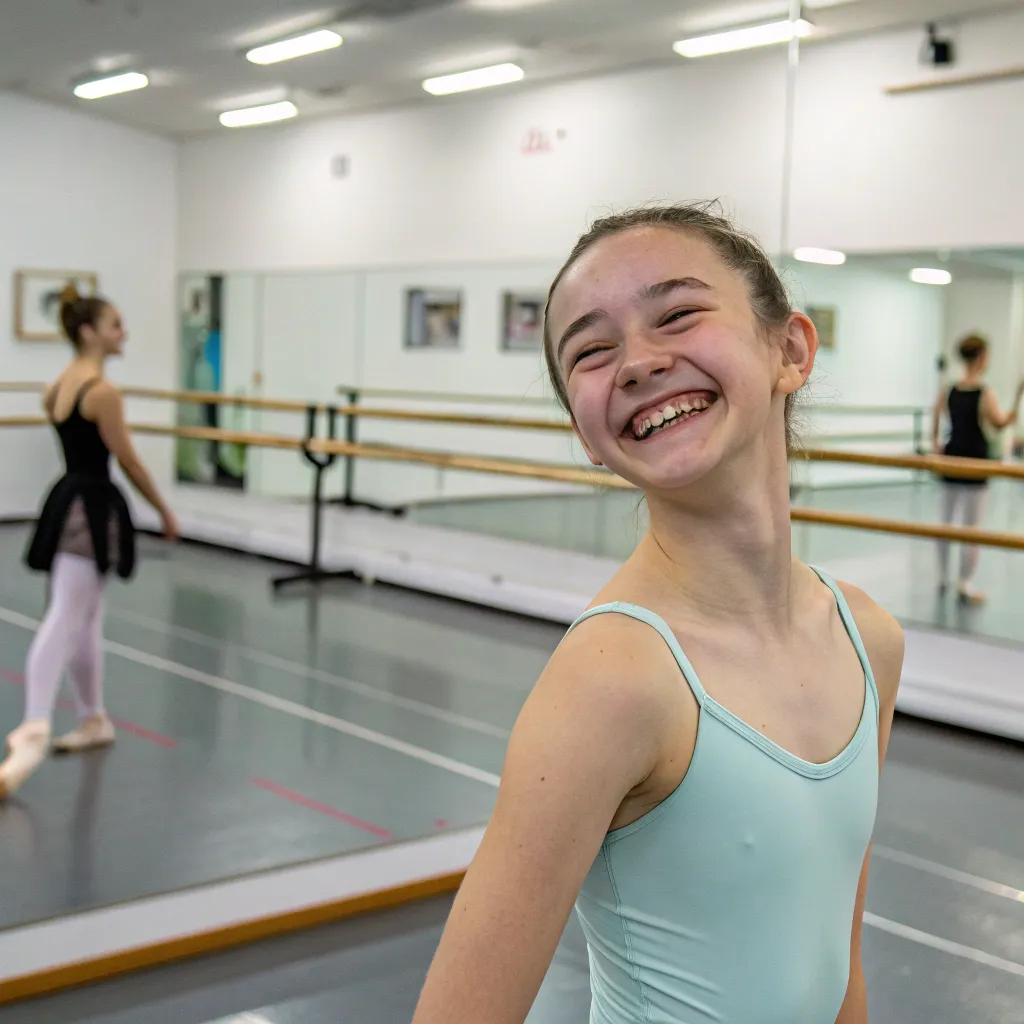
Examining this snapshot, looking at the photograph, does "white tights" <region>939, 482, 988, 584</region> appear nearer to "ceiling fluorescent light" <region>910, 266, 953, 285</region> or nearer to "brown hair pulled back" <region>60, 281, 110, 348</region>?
"ceiling fluorescent light" <region>910, 266, 953, 285</region>

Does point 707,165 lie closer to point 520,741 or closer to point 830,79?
point 830,79

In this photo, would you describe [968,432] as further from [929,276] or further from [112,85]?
[112,85]

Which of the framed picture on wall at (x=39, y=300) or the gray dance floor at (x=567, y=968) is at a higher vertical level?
the framed picture on wall at (x=39, y=300)

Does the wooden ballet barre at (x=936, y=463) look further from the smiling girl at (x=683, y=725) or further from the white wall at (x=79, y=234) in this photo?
the smiling girl at (x=683, y=725)

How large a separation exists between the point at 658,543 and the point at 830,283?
455 cm

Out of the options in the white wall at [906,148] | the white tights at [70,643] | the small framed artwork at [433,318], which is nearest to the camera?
the white tights at [70,643]

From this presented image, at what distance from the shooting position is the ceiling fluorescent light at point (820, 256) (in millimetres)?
5176

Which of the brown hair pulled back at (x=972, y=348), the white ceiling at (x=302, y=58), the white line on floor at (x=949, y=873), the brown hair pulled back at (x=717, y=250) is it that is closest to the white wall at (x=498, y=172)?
the white ceiling at (x=302, y=58)

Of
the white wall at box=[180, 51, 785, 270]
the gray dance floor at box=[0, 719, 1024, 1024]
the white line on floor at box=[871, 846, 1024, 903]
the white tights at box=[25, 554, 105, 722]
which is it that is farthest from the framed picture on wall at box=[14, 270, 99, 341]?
the white line on floor at box=[871, 846, 1024, 903]

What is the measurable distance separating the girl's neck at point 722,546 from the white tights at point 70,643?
2757 millimetres

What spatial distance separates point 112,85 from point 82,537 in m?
1.21

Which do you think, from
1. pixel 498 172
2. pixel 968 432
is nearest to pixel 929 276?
pixel 968 432

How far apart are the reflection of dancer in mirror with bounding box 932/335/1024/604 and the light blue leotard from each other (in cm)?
413

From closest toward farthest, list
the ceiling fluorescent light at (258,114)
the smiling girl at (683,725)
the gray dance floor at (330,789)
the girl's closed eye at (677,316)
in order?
the smiling girl at (683,725) < the girl's closed eye at (677,316) < the gray dance floor at (330,789) < the ceiling fluorescent light at (258,114)
